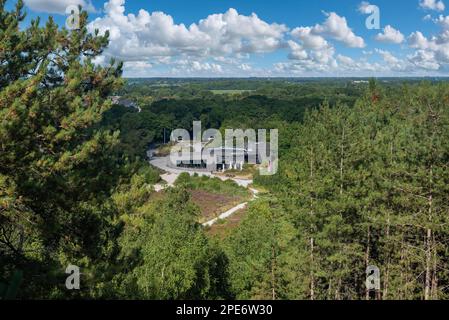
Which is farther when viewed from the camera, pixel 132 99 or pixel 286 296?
pixel 132 99

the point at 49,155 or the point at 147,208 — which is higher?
the point at 49,155

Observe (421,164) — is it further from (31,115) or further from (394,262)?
(31,115)

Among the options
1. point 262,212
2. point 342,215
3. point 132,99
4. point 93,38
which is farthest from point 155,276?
point 132,99

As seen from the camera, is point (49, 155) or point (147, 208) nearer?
point (49, 155)
